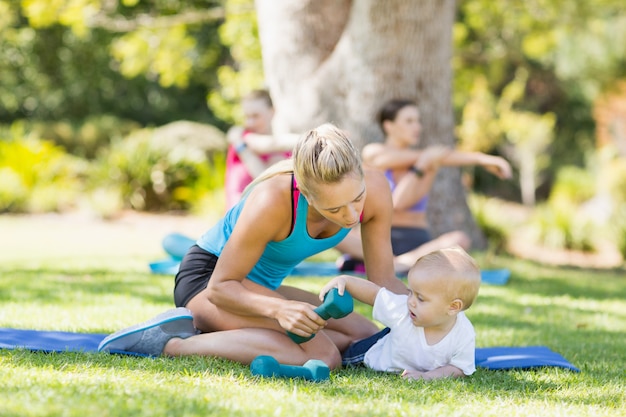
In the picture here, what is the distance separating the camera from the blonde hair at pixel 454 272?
318 centimetres

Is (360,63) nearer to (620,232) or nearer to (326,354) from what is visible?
(620,232)

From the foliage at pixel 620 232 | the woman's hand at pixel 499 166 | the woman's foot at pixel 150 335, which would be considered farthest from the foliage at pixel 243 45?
the woman's foot at pixel 150 335

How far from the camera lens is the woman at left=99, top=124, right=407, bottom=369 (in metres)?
3.09

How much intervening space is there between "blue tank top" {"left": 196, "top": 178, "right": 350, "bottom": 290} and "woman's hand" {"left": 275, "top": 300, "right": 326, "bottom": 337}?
345 millimetres

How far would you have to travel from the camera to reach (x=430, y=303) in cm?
319

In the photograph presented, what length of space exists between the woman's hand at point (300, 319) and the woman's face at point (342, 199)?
369 millimetres

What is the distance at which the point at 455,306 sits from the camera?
127 inches

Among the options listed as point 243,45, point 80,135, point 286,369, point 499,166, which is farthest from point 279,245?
point 80,135

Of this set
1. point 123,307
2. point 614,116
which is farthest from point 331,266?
point 614,116

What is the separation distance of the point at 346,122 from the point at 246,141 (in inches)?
68.2

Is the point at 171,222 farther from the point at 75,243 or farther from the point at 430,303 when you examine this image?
the point at 430,303

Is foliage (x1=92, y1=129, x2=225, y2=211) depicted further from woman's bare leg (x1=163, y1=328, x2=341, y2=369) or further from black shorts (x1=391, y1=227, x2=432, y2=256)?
woman's bare leg (x1=163, y1=328, x2=341, y2=369)

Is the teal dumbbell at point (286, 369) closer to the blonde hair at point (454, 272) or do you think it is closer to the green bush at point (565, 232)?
the blonde hair at point (454, 272)

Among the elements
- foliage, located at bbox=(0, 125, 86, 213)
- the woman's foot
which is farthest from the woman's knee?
foliage, located at bbox=(0, 125, 86, 213)
